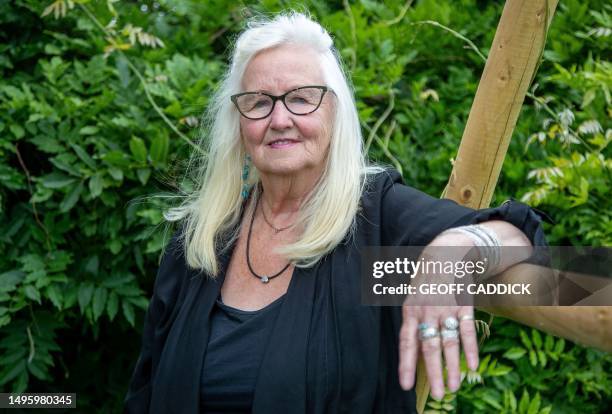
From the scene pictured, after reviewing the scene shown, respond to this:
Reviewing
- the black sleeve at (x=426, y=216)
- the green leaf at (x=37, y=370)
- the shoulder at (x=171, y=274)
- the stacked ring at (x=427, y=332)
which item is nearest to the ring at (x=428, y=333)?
the stacked ring at (x=427, y=332)

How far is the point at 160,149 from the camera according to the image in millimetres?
2949

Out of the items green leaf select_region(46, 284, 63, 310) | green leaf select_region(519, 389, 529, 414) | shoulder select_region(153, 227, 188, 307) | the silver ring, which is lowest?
green leaf select_region(519, 389, 529, 414)

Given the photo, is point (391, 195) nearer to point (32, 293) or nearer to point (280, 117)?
point (280, 117)

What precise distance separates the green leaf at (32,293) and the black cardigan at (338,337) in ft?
3.38

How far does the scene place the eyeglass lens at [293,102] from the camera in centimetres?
204

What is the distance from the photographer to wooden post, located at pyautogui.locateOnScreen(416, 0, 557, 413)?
178cm

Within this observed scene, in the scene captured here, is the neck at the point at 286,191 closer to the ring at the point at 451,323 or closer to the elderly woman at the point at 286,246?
the elderly woman at the point at 286,246

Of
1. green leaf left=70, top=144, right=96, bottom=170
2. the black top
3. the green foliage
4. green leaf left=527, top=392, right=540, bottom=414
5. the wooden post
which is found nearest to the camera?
the wooden post

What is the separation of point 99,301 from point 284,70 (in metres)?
1.40

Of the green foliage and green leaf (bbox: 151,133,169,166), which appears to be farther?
green leaf (bbox: 151,133,169,166)

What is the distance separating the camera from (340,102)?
6.92 feet

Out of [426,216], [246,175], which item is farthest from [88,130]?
[426,216]

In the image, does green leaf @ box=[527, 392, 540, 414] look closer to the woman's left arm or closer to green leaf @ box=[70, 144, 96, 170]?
the woman's left arm

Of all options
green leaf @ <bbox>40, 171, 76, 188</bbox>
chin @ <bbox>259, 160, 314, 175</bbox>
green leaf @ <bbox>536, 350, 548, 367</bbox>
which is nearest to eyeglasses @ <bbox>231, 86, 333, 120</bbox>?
chin @ <bbox>259, 160, 314, 175</bbox>
